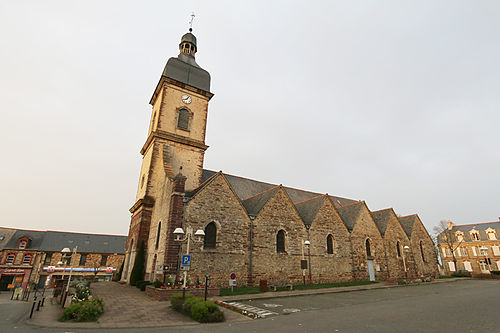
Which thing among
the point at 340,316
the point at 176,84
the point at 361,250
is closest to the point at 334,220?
the point at 361,250

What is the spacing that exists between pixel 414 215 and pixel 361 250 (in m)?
14.1

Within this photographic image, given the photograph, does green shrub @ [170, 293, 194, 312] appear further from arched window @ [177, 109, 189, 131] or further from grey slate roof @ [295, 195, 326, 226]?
arched window @ [177, 109, 189, 131]

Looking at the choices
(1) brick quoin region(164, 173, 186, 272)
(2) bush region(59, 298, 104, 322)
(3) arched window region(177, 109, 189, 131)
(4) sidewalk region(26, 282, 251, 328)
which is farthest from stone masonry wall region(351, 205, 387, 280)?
(2) bush region(59, 298, 104, 322)

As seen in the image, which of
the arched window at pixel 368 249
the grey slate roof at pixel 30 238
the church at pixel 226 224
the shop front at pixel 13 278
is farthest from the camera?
the grey slate roof at pixel 30 238

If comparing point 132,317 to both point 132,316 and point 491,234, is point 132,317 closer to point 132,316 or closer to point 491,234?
point 132,316

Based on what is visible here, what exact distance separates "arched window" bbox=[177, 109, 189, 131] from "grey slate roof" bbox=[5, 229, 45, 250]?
132ft

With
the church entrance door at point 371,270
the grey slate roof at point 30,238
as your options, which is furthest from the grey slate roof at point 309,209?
the grey slate roof at point 30,238

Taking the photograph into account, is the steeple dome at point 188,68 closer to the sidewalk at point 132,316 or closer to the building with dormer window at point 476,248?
the sidewalk at point 132,316

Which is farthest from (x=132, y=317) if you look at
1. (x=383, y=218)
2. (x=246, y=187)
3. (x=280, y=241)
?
(x=383, y=218)

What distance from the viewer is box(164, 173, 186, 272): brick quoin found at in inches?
689

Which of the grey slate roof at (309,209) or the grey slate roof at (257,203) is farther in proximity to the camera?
the grey slate roof at (309,209)

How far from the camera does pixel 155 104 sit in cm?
3052

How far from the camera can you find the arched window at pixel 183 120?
2770 cm

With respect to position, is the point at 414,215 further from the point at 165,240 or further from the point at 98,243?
the point at 98,243
